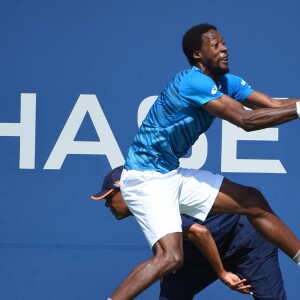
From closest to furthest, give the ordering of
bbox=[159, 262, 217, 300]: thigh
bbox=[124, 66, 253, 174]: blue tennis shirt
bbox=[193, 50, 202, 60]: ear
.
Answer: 1. bbox=[124, 66, 253, 174]: blue tennis shirt
2. bbox=[193, 50, 202, 60]: ear
3. bbox=[159, 262, 217, 300]: thigh

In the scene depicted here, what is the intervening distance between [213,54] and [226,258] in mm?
1023

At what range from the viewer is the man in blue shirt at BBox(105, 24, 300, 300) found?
483 centimetres

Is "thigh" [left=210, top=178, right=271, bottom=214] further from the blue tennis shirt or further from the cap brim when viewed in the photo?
the cap brim

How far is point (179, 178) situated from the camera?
4.99 meters

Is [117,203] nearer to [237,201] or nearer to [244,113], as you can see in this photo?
[237,201]

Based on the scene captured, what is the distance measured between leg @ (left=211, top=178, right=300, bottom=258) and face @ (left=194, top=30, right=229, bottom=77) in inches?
21.0

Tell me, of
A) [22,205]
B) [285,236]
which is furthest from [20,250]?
[285,236]

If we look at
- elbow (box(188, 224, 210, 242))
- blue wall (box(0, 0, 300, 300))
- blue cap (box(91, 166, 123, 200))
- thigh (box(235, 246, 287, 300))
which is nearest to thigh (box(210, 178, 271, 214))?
elbow (box(188, 224, 210, 242))

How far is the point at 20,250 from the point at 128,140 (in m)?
0.85

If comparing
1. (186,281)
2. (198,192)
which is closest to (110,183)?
(198,192)

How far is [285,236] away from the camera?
16.3ft

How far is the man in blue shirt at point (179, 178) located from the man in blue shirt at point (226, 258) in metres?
0.18

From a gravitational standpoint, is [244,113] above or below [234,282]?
above

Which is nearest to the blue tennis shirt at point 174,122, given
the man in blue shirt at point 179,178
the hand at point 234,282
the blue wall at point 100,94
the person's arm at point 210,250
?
the man in blue shirt at point 179,178
